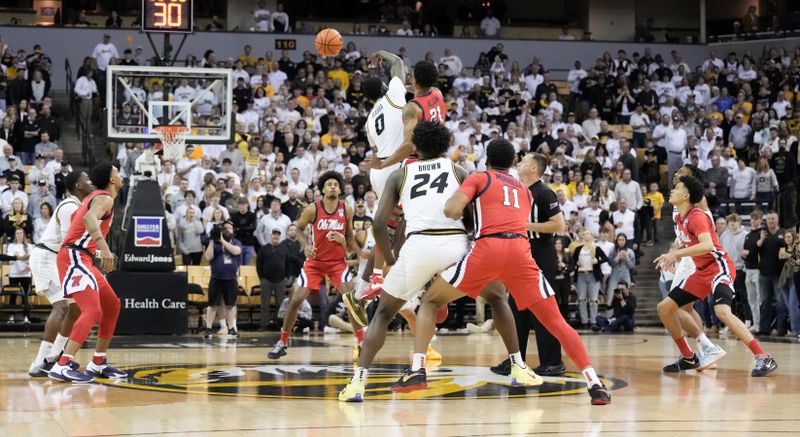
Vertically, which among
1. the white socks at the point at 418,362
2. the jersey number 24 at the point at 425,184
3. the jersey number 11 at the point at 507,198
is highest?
the jersey number 24 at the point at 425,184

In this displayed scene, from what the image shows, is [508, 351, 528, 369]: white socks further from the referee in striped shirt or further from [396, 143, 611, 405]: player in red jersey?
[396, 143, 611, 405]: player in red jersey

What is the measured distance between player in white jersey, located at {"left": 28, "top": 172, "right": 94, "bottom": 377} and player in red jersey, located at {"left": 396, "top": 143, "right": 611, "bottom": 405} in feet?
12.8

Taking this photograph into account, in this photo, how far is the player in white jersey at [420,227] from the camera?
907cm

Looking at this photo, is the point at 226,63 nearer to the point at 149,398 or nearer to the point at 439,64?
the point at 439,64

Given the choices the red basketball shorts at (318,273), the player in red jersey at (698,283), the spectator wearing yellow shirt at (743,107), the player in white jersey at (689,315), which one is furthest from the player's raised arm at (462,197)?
the spectator wearing yellow shirt at (743,107)

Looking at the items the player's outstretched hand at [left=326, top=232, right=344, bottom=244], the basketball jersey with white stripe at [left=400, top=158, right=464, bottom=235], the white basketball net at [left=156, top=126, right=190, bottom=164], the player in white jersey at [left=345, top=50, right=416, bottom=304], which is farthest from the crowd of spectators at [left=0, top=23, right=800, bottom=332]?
the basketball jersey with white stripe at [left=400, top=158, right=464, bottom=235]

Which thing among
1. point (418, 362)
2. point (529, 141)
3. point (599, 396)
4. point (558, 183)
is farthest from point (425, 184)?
point (529, 141)

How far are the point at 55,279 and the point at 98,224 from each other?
130 centimetres

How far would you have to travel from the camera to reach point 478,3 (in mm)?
37375

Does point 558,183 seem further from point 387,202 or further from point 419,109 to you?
point 387,202

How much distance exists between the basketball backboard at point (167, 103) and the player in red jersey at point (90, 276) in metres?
7.88

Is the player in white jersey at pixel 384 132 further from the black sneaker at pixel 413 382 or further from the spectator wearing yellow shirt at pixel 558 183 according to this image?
the spectator wearing yellow shirt at pixel 558 183

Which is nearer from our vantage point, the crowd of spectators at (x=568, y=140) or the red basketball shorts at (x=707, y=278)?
the red basketball shorts at (x=707, y=278)

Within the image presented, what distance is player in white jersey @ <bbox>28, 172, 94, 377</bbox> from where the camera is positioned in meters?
11.1
